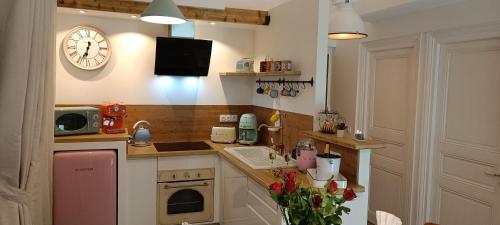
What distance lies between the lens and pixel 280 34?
3.49 metres

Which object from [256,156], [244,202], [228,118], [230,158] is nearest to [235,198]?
[244,202]

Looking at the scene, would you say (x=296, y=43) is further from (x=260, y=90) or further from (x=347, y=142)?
(x=347, y=142)

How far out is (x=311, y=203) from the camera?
3.94ft

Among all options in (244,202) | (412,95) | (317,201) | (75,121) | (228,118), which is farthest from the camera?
(228,118)

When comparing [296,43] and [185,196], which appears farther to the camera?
[185,196]

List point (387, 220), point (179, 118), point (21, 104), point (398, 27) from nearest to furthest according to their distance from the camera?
point (387, 220)
point (21, 104)
point (398, 27)
point (179, 118)

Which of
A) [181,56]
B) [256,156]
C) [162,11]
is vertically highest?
[162,11]

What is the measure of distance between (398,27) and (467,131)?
1.20m

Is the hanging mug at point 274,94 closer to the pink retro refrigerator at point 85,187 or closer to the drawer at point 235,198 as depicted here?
the drawer at point 235,198

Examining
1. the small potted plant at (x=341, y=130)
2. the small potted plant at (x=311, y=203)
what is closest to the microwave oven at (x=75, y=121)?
the small potted plant at (x=341, y=130)

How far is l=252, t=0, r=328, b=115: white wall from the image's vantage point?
9.61 feet

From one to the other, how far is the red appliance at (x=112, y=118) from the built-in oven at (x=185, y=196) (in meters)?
0.57

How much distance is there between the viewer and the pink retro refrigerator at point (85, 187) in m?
2.93

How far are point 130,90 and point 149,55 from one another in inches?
15.9
